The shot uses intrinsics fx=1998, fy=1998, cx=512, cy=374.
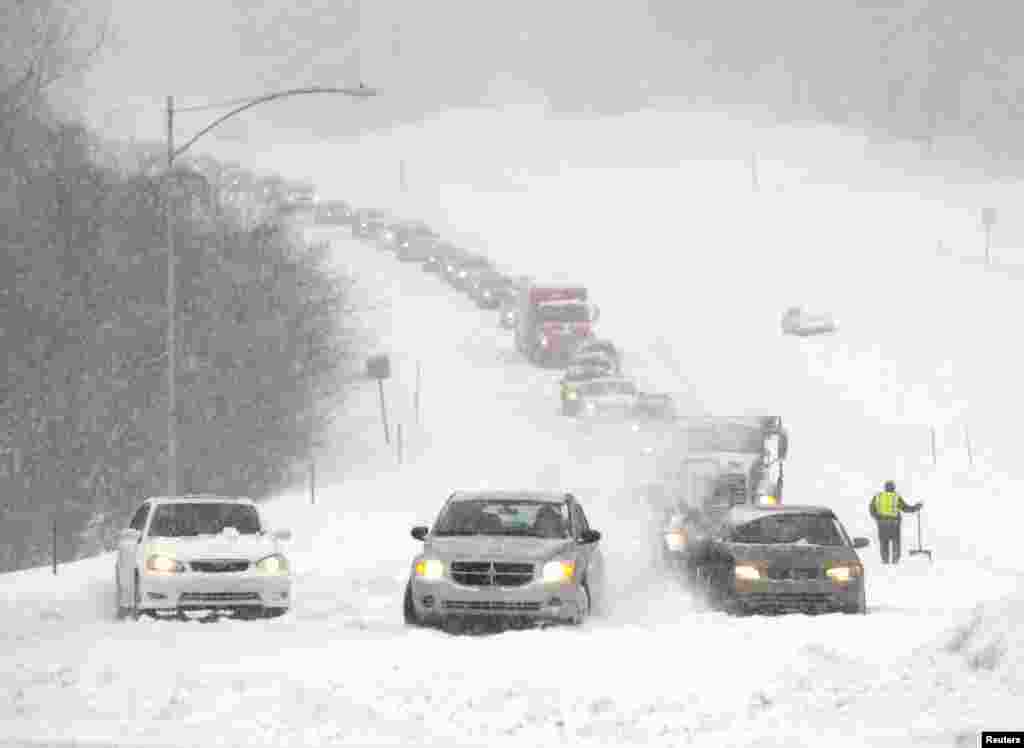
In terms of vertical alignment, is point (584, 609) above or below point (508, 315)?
below

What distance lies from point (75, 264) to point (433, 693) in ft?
129

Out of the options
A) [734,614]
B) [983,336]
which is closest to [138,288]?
[734,614]

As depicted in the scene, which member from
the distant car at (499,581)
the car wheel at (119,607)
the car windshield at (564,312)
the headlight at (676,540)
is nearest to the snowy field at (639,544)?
the car wheel at (119,607)

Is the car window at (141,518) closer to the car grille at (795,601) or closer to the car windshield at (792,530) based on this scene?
the car windshield at (792,530)

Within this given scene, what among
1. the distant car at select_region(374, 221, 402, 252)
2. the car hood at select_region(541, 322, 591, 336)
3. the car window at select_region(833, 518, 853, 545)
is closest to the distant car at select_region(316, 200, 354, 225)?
the distant car at select_region(374, 221, 402, 252)

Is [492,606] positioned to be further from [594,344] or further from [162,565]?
[594,344]

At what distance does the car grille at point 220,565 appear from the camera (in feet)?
72.4

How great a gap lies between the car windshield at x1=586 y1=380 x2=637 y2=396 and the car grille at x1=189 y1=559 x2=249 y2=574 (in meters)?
39.7

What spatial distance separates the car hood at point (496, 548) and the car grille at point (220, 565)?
2.74m

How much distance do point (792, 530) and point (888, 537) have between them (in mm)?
9284

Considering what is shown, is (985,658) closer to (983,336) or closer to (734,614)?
(734,614)

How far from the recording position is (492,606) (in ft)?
64.6

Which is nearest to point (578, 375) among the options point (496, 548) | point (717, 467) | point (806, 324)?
point (806, 324)

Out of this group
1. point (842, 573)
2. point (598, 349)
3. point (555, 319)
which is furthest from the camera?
point (555, 319)
